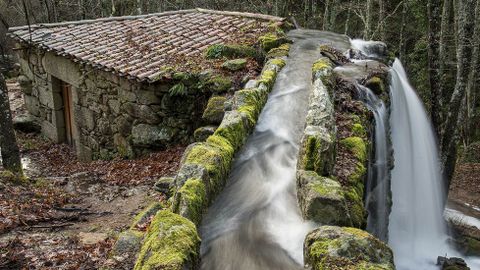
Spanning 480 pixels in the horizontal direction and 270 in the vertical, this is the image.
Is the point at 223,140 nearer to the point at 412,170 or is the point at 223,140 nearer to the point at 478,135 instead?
the point at 412,170

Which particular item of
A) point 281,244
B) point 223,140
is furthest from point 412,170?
point 281,244

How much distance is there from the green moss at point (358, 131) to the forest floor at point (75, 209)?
3088mm

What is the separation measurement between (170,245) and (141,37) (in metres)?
8.86

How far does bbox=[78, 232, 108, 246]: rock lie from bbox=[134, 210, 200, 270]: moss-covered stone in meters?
1.69

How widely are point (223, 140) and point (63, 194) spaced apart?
3.47 meters

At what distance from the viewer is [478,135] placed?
2009cm

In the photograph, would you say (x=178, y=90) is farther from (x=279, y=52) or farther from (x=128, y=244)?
(x=128, y=244)

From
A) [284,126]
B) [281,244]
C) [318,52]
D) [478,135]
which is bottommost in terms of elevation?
[478,135]

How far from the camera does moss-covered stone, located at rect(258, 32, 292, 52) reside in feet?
33.0

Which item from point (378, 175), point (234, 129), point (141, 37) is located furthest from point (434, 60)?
point (141, 37)

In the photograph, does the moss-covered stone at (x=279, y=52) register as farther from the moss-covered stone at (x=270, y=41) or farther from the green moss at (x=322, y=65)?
the green moss at (x=322, y=65)

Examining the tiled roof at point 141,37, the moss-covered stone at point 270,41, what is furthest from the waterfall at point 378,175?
the tiled roof at point 141,37

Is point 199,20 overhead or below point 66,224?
overhead

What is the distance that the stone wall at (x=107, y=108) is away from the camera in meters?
8.87
